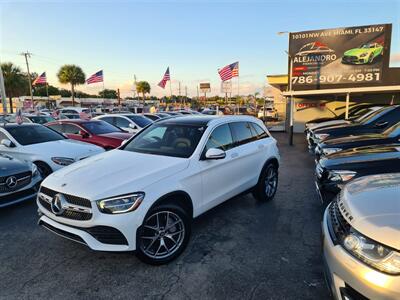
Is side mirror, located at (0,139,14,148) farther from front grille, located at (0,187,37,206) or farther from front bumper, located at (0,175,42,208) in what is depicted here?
front grille, located at (0,187,37,206)

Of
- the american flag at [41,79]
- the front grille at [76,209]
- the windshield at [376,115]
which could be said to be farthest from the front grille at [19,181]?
the american flag at [41,79]

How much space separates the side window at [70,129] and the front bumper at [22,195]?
382 centimetres

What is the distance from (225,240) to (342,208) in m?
1.79

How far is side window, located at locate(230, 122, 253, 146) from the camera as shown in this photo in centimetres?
452

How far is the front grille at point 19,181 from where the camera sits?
4.48m

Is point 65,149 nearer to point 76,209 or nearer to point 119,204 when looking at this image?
point 76,209

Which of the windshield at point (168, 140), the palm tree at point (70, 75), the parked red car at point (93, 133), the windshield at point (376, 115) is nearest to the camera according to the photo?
the windshield at point (168, 140)


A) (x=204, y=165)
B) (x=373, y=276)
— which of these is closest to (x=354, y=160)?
(x=204, y=165)

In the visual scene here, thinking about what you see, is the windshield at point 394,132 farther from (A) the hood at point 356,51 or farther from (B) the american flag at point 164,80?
(B) the american flag at point 164,80

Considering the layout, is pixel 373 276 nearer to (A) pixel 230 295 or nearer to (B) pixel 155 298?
(A) pixel 230 295

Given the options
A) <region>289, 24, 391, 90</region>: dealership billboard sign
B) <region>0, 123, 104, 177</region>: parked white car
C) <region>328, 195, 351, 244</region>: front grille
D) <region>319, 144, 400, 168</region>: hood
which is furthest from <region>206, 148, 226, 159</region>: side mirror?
<region>289, 24, 391, 90</region>: dealership billboard sign

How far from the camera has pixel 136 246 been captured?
2.88 meters

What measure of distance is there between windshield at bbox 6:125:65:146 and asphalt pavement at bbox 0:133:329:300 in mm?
2320

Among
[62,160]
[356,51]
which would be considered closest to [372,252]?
[62,160]
